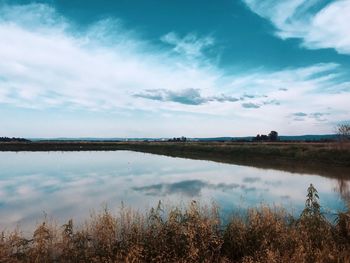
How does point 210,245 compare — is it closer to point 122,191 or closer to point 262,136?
point 122,191

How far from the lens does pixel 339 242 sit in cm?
1094

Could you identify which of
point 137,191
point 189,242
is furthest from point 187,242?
point 137,191

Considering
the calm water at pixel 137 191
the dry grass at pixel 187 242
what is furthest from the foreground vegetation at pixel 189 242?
the calm water at pixel 137 191

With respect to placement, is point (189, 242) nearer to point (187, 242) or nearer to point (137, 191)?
point (187, 242)

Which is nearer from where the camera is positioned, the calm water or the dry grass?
the dry grass

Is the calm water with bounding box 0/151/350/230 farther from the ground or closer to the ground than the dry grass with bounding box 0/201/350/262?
closer to the ground

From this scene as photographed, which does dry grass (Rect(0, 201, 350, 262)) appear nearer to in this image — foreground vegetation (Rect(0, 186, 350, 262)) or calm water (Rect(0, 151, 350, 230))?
foreground vegetation (Rect(0, 186, 350, 262))

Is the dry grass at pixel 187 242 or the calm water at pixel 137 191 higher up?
the dry grass at pixel 187 242

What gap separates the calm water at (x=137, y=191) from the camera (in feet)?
64.5

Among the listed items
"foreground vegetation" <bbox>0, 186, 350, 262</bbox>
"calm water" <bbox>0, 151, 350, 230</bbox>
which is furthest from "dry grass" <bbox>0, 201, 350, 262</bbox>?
"calm water" <bbox>0, 151, 350, 230</bbox>

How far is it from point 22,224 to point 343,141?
46182 millimetres

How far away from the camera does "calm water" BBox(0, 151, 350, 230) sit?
64.5ft

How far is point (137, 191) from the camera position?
25.6 meters

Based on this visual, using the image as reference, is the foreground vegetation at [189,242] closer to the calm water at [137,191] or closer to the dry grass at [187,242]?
the dry grass at [187,242]
